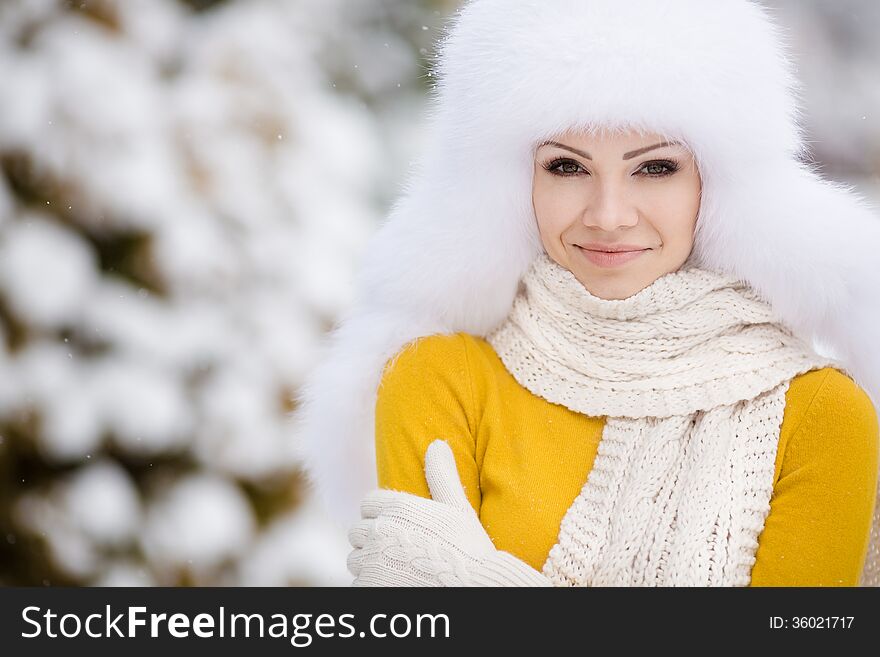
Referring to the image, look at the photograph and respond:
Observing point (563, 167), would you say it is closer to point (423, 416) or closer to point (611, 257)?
point (611, 257)

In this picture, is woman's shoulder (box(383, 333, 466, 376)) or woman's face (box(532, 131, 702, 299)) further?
woman's shoulder (box(383, 333, 466, 376))

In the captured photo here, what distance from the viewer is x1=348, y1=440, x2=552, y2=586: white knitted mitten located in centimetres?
98

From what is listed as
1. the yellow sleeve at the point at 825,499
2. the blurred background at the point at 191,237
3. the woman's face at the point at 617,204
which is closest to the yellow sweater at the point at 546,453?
the yellow sleeve at the point at 825,499

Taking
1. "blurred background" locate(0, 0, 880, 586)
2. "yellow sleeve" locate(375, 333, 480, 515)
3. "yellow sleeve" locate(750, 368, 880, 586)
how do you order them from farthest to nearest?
1. "blurred background" locate(0, 0, 880, 586)
2. "yellow sleeve" locate(375, 333, 480, 515)
3. "yellow sleeve" locate(750, 368, 880, 586)

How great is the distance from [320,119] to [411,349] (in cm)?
126

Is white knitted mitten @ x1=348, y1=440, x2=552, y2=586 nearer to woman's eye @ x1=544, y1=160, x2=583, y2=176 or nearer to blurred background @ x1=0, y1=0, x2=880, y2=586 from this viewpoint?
woman's eye @ x1=544, y1=160, x2=583, y2=176

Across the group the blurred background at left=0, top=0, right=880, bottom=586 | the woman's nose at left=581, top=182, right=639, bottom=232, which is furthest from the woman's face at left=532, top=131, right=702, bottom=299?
the blurred background at left=0, top=0, right=880, bottom=586

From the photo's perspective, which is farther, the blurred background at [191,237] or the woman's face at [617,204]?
the blurred background at [191,237]

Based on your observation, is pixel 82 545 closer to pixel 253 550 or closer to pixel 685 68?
pixel 253 550

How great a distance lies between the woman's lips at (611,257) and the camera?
1.03 meters

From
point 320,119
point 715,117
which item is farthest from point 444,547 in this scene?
point 320,119

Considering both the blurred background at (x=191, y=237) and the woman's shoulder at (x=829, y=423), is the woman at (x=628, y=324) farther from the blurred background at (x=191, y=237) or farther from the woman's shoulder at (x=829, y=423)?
the blurred background at (x=191, y=237)

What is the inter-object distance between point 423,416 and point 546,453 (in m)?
0.15

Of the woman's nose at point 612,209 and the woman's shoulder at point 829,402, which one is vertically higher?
the woman's nose at point 612,209
